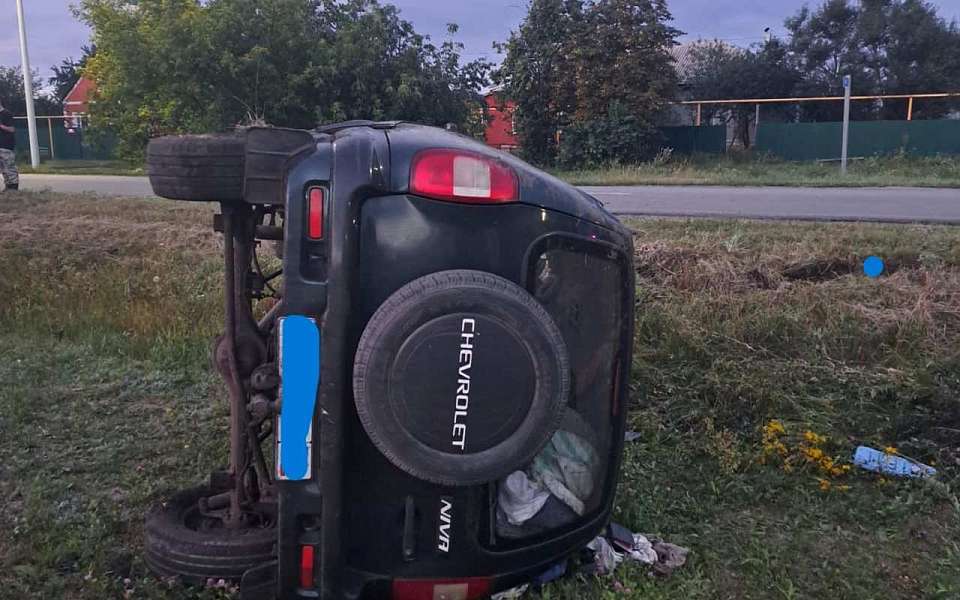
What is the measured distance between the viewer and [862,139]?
2642 centimetres

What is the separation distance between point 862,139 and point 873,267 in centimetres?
2199

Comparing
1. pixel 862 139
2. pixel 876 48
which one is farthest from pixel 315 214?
pixel 876 48

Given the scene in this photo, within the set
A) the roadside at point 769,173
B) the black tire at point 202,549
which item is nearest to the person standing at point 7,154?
the roadside at point 769,173

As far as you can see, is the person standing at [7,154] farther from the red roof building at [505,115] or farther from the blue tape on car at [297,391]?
the red roof building at [505,115]

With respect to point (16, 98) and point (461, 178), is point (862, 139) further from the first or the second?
point (16, 98)

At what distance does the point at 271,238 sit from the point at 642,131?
25.0 metres

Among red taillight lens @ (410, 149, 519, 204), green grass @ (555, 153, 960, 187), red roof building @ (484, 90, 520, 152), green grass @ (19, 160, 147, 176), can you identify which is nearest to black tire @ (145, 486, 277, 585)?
red taillight lens @ (410, 149, 519, 204)

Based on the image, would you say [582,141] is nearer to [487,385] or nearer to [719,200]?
[719,200]

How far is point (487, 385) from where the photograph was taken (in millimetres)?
2365

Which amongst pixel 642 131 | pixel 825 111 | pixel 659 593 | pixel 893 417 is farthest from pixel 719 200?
pixel 825 111

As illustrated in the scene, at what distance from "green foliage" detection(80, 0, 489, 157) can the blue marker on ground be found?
16.5 m

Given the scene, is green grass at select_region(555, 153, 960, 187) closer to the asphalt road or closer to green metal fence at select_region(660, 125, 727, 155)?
green metal fence at select_region(660, 125, 727, 155)

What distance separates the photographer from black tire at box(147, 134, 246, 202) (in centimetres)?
262

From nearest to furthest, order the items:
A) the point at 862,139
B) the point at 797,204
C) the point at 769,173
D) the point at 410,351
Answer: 1. the point at 410,351
2. the point at 797,204
3. the point at 769,173
4. the point at 862,139
